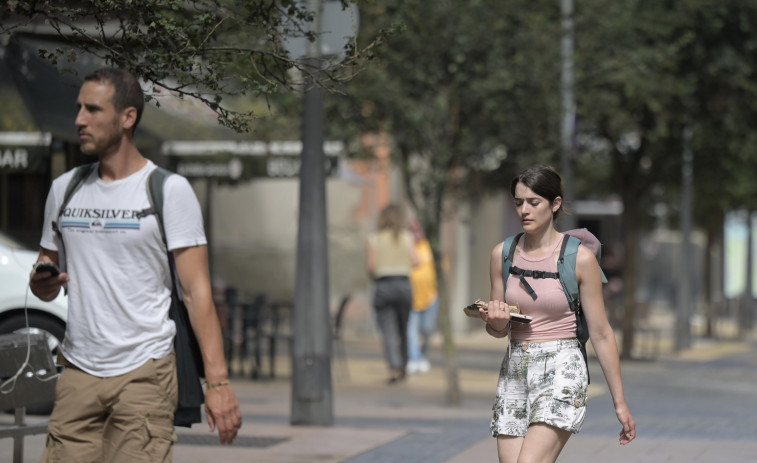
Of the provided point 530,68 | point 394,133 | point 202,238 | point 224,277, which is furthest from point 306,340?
point 224,277

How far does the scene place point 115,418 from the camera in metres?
4.64

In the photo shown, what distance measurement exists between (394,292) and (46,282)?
37.5 feet

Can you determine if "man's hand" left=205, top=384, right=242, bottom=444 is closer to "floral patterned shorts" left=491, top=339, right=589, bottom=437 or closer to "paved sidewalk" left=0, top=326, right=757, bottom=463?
"floral patterned shorts" left=491, top=339, right=589, bottom=437

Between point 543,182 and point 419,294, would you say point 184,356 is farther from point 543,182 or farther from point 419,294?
point 419,294

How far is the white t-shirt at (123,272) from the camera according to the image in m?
4.64

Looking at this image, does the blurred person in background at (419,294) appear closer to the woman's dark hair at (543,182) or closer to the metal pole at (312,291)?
the metal pole at (312,291)

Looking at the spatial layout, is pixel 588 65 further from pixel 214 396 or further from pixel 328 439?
pixel 214 396

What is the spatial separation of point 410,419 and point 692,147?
37.9ft

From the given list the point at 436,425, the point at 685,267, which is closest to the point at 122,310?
the point at 436,425

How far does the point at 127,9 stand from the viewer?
233 inches

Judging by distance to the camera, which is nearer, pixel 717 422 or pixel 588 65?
pixel 717 422

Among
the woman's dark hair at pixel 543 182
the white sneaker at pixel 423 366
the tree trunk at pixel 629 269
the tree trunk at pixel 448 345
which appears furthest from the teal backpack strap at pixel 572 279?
the tree trunk at pixel 629 269

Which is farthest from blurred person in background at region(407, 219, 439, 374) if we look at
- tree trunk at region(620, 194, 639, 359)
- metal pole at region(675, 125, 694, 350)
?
metal pole at region(675, 125, 694, 350)

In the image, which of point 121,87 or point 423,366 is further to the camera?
point 423,366
